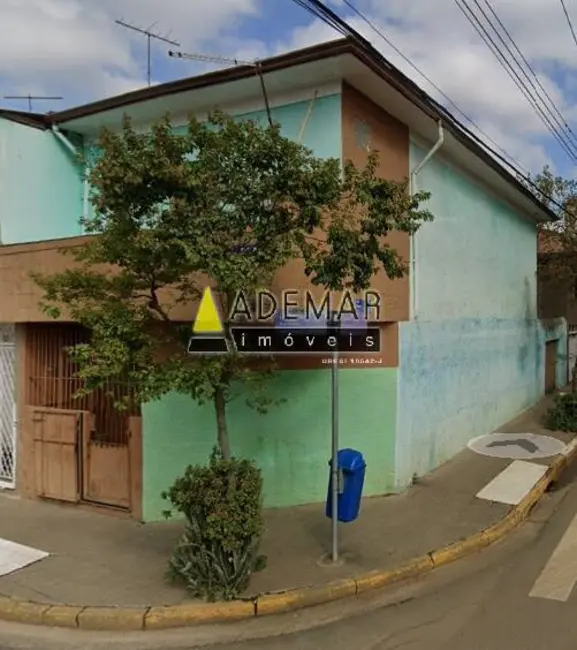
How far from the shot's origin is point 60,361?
8.07m

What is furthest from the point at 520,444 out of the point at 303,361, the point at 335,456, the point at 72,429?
the point at 72,429

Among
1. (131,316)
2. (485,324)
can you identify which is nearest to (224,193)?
(131,316)

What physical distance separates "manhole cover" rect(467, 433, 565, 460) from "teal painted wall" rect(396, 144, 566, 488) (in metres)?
0.25

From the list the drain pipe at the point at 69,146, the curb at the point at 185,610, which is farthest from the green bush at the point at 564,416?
the drain pipe at the point at 69,146

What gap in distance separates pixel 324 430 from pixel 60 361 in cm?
360

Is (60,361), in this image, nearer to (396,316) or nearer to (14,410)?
(14,410)

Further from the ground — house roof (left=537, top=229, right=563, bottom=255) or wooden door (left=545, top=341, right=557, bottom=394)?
house roof (left=537, top=229, right=563, bottom=255)

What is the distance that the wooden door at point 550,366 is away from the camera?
58.9 feet

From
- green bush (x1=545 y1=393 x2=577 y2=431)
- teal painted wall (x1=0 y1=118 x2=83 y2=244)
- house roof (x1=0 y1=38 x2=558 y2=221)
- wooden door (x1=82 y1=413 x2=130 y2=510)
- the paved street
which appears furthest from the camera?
green bush (x1=545 y1=393 x2=577 y2=431)

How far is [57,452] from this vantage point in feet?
25.6

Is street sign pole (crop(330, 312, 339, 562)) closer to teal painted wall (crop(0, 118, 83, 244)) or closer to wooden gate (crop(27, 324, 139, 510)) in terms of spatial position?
wooden gate (crop(27, 324, 139, 510))

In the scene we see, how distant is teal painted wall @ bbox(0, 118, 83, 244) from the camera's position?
9188 millimetres

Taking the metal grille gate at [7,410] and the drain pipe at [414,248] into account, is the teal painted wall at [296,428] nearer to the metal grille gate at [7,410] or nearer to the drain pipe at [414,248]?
the drain pipe at [414,248]

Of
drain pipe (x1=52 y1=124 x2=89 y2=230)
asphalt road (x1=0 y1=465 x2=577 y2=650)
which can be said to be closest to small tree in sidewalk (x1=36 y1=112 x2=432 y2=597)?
asphalt road (x1=0 y1=465 x2=577 y2=650)
